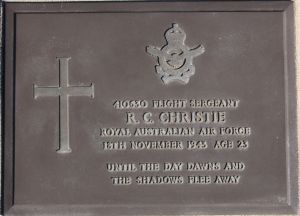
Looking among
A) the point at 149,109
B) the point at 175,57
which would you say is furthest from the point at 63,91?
the point at 175,57

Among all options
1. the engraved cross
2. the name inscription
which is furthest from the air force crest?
the engraved cross

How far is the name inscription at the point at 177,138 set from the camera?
138 inches

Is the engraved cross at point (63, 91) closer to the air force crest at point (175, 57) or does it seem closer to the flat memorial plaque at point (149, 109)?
the flat memorial plaque at point (149, 109)

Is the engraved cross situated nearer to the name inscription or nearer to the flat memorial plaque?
the flat memorial plaque

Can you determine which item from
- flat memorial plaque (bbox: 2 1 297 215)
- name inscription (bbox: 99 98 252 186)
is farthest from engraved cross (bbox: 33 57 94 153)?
name inscription (bbox: 99 98 252 186)

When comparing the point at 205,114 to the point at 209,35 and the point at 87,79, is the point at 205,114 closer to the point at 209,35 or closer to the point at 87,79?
the point at 209,35

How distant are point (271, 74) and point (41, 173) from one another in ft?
5.84

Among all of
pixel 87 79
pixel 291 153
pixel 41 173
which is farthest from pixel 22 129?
pixel 291 153

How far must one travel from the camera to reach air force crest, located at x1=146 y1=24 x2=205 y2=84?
3561 millimetres

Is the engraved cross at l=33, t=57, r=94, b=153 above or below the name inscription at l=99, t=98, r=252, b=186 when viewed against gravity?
above

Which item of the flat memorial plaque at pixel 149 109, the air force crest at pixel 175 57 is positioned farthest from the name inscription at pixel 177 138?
the air force crest at pixel 175 57

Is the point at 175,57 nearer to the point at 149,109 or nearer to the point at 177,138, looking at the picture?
the point at 149,109

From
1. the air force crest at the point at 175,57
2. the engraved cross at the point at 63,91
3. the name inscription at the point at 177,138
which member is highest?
the air force crest at the point at 175,57

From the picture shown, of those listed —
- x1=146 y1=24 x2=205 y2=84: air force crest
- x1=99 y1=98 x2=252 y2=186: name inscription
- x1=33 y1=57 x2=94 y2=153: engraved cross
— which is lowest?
x1=99 y1=98 x2=252 y2=186: name inscription
